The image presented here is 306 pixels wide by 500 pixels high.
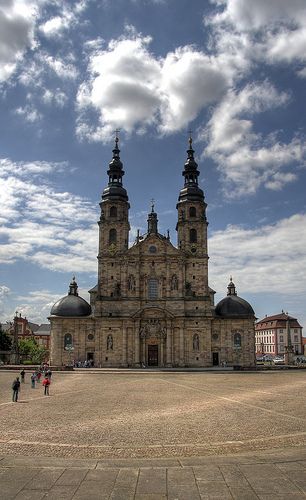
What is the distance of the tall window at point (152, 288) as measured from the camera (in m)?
67.7

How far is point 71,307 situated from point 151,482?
204 ft

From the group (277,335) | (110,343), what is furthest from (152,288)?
(277,335)

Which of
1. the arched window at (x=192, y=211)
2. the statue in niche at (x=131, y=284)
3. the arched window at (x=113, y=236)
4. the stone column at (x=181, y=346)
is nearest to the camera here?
the stone column at (x=181, y=346)

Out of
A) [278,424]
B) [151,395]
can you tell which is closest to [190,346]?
[151,395]

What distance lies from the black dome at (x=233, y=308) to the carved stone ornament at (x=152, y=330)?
34.2ft

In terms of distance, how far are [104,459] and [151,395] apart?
16308 mm

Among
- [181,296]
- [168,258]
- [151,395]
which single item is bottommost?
[151,395]

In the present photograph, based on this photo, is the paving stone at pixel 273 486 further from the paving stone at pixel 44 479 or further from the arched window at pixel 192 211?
the arched window at pixel 192 211

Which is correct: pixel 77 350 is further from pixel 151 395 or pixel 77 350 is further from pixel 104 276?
pixel 151 395

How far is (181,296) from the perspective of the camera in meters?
66.8

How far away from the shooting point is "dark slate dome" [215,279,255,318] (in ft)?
227

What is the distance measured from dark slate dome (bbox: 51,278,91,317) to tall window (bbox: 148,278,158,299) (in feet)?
35.9

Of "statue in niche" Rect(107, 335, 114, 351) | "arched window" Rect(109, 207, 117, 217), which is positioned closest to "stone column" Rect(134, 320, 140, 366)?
"statue in niche" Rect(107, 335, 114, 351)

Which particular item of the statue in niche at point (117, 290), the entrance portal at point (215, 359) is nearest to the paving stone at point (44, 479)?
the statue in niche at point (117, 290)
